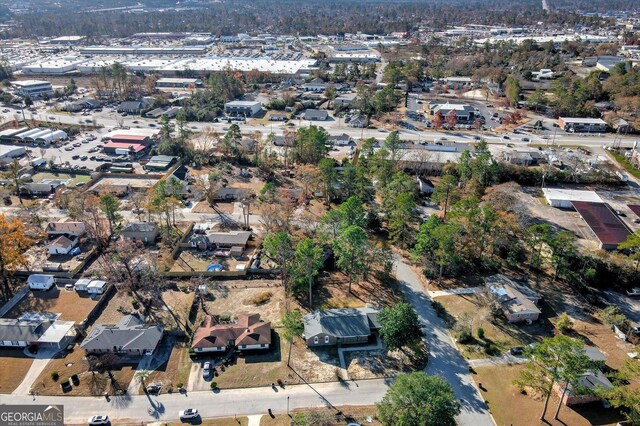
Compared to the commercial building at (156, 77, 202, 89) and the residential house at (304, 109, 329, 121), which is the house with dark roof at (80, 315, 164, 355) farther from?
the commercial building at (156, 77, 202, 89)

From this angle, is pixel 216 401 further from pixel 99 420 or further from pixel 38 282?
pixel 38 282

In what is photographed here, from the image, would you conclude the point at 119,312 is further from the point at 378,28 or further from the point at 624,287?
the point at 378,28

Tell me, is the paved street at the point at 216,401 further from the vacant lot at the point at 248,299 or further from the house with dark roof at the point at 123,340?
the vacant lot at the point at 248,299

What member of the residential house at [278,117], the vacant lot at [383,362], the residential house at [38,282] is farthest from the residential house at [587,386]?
the residential house at [278,117]

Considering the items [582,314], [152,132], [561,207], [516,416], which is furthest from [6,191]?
[561,207]

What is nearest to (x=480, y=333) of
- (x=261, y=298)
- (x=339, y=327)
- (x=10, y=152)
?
(x=339, y=327)

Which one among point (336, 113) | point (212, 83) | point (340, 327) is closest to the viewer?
point (340, 327)
